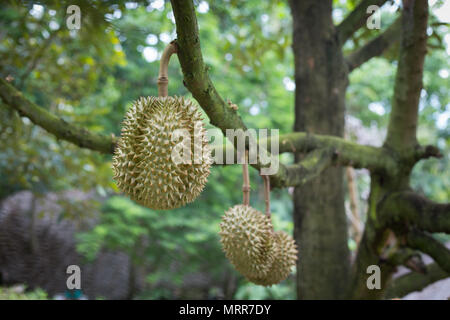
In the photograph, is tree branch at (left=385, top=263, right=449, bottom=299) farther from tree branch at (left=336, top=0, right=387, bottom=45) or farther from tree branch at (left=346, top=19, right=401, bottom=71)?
tree branch at (left=336, top=0, right=387, bottom=45)

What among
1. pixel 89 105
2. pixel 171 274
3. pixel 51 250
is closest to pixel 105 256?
pixel 51 250

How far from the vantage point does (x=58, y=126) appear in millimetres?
1745

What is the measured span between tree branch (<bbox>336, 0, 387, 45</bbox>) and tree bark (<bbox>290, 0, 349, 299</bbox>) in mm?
48

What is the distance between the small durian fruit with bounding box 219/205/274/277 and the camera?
146 cm

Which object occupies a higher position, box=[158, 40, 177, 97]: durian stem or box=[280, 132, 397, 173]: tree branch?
box=[158, 40, 177, 97]: durian stem

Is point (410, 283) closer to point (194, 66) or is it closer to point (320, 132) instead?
point (320, 132)

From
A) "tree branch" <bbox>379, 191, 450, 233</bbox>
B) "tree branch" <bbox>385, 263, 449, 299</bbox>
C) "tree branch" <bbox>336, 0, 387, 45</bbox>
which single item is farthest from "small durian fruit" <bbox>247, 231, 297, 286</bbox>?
"tree branch" <bbox>336, 0, 387, 45</bbox>

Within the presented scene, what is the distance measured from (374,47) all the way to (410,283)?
5.26 feet

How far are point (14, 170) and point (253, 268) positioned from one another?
2.97 metres

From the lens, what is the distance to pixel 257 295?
10.5ft

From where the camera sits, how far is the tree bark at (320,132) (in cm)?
235

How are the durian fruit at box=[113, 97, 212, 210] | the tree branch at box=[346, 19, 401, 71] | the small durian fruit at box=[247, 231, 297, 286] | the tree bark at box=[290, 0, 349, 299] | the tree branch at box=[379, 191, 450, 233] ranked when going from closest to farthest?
the durian fruit at box=[113, 97, 212, 210], the small durian fruit at box=[247, 231, 297, 286], the tree branch at box=[379, 191, 450, 233], the tree bark at box=[290, 0, 349, 299], the tree branch at box=[346, 19, 401, 71]

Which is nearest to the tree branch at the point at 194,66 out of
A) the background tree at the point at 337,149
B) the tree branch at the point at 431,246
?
the background tree at the point at 337,149

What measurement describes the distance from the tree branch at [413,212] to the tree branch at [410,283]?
403 mm
